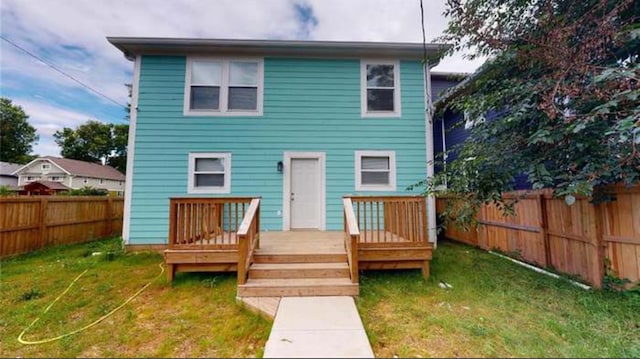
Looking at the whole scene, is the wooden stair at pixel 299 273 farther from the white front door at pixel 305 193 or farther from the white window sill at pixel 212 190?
the white window sill at pixel 212 190

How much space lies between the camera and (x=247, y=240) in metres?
3.81

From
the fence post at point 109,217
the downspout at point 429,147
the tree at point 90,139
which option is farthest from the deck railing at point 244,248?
the tree at point 90,139

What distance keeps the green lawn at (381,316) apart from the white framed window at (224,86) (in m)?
4.01

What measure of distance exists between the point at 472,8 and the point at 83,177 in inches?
1243

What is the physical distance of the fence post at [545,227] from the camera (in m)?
4.86

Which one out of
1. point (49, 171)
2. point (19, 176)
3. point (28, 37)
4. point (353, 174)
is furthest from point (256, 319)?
point (19, 176)

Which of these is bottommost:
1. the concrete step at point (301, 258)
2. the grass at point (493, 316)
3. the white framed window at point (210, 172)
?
the grass at point (493, 316)

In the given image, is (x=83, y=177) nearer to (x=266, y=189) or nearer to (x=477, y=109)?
(x=266, y=189)

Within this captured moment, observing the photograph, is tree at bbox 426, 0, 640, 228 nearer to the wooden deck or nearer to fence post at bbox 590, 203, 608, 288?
fence post at bbox 590, 203, 608, 288

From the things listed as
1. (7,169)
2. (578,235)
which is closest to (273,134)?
(578,235)

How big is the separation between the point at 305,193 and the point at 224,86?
339 cm

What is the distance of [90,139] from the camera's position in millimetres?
32781

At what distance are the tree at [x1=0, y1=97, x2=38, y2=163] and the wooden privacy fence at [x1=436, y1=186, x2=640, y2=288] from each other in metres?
42.5

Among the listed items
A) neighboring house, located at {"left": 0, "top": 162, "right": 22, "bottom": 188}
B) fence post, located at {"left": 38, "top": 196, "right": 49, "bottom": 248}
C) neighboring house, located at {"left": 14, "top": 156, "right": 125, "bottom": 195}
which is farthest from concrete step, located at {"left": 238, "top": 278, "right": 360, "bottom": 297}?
neighboring house, located at {"left": 0, "top": 162, "right": 22, "bottom": 188}
